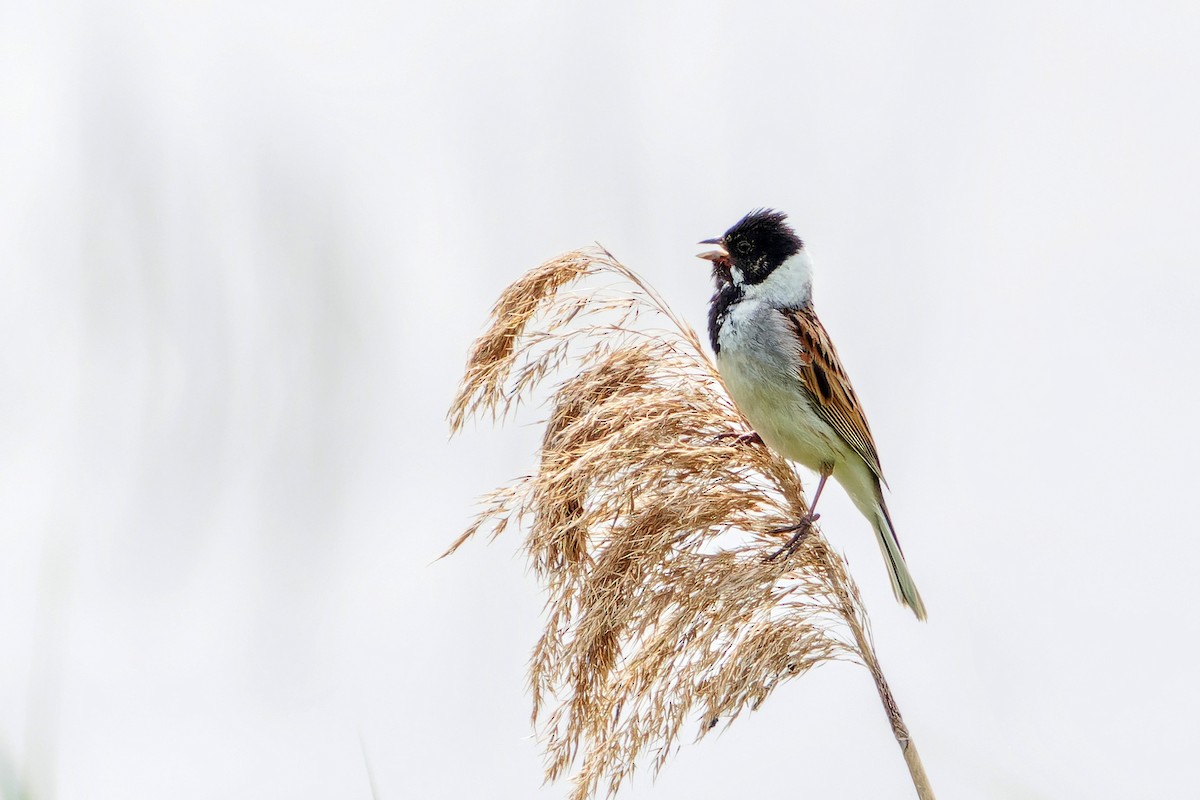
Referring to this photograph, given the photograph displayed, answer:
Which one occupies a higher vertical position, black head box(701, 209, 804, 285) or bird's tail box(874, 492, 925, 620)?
black head box(701, 209, 804, 285)

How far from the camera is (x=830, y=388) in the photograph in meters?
2.82

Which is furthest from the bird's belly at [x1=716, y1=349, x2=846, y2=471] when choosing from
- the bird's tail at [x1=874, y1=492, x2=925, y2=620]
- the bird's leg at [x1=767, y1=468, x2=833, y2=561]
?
the bird's leg at [x1=767, y1=468, x2=833, y2=561]

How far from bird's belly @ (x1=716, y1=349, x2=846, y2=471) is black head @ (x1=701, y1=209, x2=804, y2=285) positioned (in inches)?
12.1

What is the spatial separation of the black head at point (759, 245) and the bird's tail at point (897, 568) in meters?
0.79

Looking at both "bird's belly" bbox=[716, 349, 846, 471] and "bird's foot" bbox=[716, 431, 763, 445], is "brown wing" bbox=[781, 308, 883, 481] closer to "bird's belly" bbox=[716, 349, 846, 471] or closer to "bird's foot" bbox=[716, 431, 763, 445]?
"bird's belly" bbox=[716, 349, 846, 471]

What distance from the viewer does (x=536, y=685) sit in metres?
1.89

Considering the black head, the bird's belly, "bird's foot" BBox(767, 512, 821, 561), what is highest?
the black head

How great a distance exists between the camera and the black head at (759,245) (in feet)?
9.73

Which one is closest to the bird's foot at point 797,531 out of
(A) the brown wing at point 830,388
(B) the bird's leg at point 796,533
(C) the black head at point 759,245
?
(B) the bird's leg at point 796,533

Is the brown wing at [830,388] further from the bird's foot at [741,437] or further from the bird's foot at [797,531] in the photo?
the bird's foot at [797,531]

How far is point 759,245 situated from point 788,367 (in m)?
0.42

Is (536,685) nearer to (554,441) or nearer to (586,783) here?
(586,783)

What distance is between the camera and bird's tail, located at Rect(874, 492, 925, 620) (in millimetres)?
2597

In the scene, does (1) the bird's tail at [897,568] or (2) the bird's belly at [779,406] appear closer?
(1) the bird's tail at [897,568]
